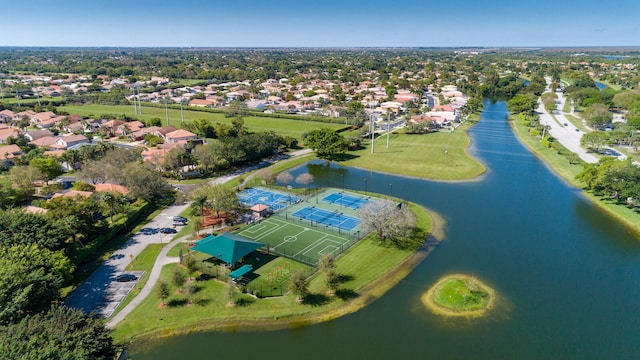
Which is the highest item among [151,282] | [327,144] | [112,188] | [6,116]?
[6,116]

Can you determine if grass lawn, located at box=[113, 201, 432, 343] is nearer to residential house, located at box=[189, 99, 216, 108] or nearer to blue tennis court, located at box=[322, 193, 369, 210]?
blue tennis court, located at box=[322, 193, 369, 210]

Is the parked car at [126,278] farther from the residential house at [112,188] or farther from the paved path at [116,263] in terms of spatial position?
the residential house at [112,188]

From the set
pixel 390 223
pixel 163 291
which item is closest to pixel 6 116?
pixel 163 291

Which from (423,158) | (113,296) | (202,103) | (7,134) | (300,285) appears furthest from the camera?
(202,103)

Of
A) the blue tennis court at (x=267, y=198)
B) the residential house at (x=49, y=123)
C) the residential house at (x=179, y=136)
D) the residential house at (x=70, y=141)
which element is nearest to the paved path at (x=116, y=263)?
the blue tennis court at (x=267, y=198)

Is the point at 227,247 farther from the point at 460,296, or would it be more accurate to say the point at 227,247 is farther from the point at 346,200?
the point at 346,200

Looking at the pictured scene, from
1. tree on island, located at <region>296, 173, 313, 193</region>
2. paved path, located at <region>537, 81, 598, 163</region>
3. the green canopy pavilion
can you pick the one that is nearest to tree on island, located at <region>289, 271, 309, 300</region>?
the green canopy pavilion
